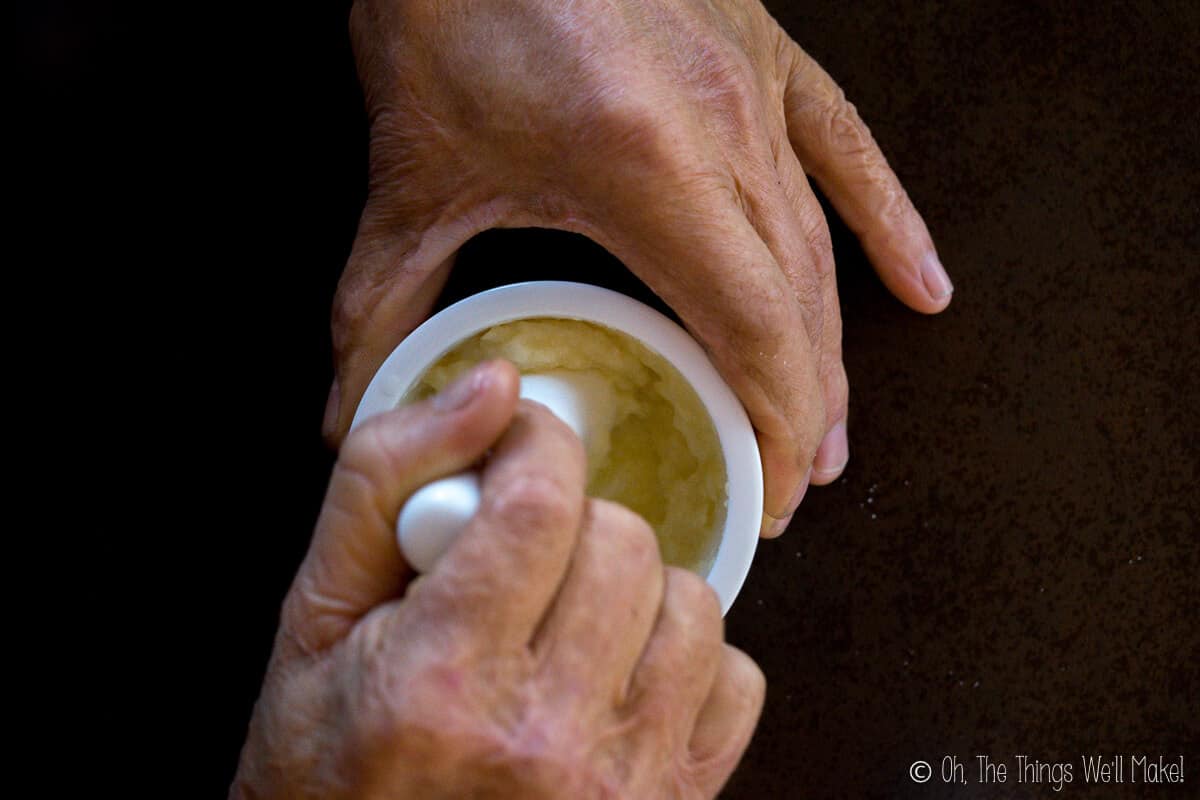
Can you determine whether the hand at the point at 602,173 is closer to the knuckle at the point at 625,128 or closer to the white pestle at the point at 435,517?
the knuckle at the point at 625,128

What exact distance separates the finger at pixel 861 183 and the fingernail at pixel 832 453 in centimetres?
17

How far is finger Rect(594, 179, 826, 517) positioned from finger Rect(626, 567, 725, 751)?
0.67ft

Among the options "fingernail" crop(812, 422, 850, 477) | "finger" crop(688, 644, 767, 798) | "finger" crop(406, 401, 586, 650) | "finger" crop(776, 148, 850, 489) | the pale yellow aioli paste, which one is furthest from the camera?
"fingernail" crop(812, 422, 850, 477)

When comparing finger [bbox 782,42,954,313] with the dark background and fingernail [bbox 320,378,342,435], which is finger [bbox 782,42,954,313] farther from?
fingernail [bbox 320,378,342,435]

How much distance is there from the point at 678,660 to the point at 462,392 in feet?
Answer: 0.64

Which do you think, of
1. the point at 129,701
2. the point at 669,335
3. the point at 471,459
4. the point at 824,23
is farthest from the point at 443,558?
the point at 824,23

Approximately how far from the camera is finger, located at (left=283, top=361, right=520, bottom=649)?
0.53m

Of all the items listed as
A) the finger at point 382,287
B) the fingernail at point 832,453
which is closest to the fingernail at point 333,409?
the finger at point 382,287

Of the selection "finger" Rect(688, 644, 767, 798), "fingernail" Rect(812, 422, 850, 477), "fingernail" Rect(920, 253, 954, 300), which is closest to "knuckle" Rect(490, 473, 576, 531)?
"finger" Rect(688, 644, 767, 798)

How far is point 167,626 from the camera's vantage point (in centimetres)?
98

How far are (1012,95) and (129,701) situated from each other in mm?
1113

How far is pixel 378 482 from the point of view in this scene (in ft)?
1.74

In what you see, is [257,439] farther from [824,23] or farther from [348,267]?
[824,23]

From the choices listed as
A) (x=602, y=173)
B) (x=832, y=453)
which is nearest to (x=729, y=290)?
(x=602, y=173)
